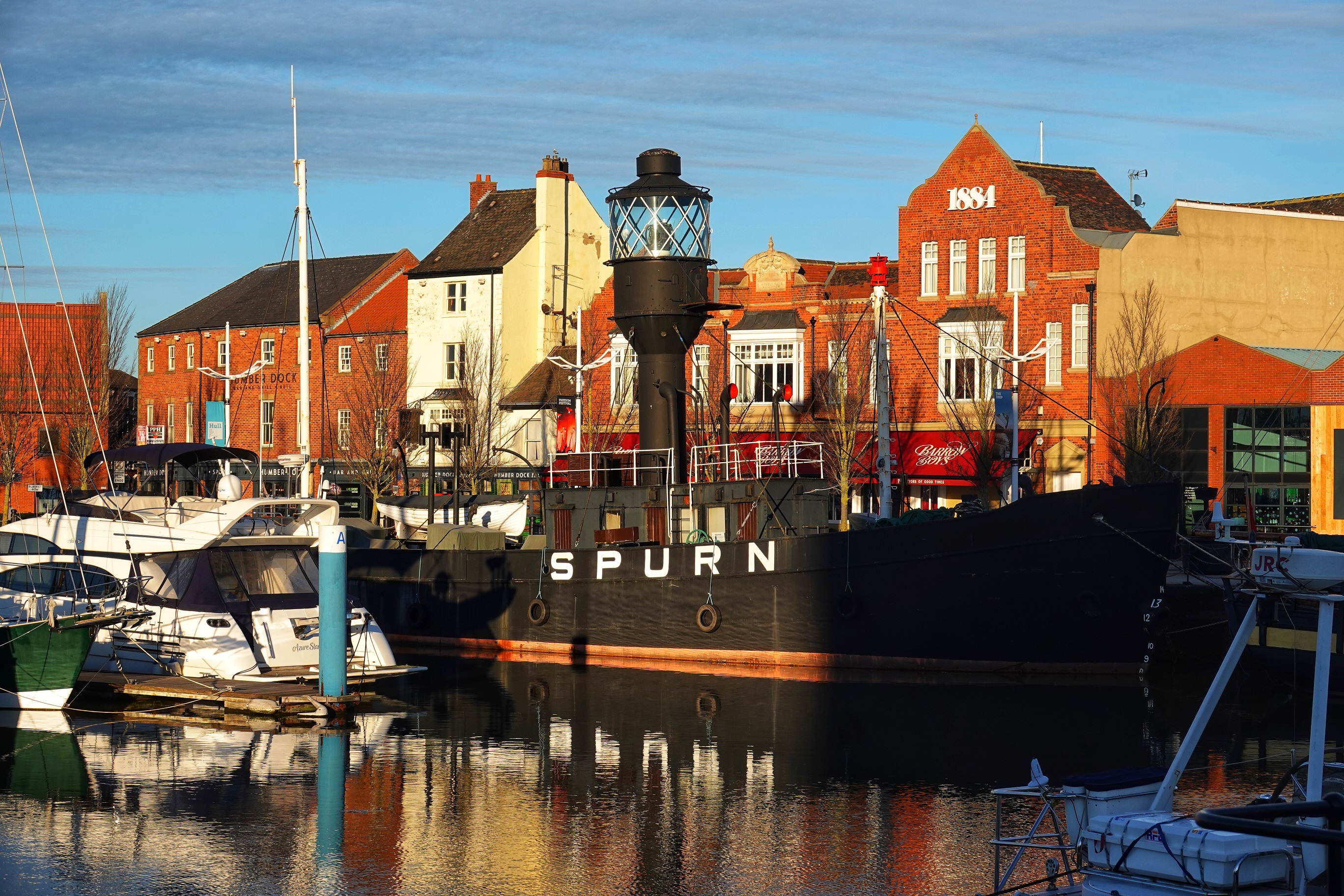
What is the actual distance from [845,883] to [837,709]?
1010 centimetres

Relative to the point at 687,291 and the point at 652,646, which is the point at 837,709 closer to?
the point at 652,646

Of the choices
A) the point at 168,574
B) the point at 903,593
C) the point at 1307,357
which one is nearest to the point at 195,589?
the point at 168,574

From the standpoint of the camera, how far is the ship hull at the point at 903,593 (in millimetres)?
25406

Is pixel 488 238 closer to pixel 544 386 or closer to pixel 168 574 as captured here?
pixel 544 386

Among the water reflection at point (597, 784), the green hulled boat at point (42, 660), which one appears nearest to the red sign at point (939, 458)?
the water reflection at point (597, 784)

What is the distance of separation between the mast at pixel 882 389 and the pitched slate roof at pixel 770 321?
56.2 feet

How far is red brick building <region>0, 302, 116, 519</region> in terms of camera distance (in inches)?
2349

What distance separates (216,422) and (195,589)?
1173 inches

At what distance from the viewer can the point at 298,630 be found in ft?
78.2

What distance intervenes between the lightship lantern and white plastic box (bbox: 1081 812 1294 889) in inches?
769

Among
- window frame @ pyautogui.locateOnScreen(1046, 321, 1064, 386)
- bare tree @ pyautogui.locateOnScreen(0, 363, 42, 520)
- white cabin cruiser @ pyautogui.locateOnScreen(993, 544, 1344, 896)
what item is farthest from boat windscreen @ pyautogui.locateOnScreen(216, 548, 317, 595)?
bare tree @ pyautogui.locateOnScreen(0, 363, 42, 520)

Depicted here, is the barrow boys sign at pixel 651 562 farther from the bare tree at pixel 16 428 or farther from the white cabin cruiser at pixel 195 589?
the bare tree at pixel 16 428

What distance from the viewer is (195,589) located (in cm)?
2344

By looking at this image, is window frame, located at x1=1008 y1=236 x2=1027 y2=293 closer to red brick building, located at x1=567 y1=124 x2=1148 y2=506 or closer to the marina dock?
red brick building, located at x1=567 y1=124 x2=1148 y2=506
